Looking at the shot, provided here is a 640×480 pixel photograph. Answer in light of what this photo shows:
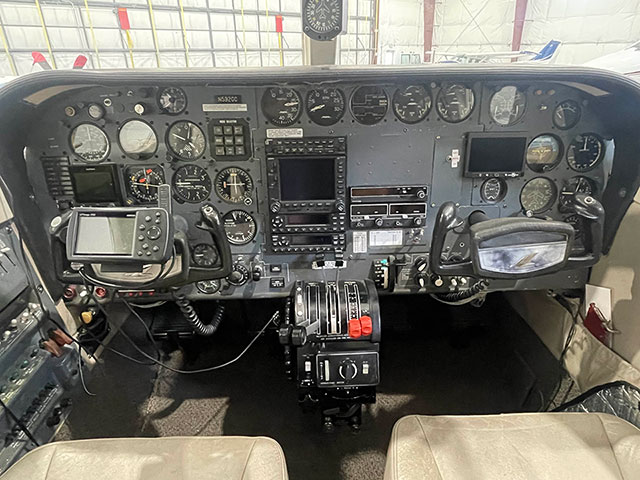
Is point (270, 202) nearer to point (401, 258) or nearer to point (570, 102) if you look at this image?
point (401, 258)

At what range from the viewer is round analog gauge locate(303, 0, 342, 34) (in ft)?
3.99

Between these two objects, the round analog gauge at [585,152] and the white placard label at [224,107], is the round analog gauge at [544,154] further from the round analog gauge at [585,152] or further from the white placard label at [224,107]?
the white placard label at [224,107]

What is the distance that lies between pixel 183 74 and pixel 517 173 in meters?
1.25

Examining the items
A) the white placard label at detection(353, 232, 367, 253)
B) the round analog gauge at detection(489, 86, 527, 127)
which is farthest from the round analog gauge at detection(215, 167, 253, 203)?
the round analog gauge at detection(489, 86, 527, 127)

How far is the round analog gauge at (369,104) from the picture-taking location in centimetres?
138

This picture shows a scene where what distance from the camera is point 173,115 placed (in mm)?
1378

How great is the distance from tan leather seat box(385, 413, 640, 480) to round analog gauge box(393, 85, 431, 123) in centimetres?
104

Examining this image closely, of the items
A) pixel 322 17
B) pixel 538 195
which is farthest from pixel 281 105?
pixel 538 195

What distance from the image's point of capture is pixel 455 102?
139 cm

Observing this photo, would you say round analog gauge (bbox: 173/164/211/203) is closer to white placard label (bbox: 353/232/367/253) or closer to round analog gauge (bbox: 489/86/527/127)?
white placard label (bbox: 353/232/367/253)

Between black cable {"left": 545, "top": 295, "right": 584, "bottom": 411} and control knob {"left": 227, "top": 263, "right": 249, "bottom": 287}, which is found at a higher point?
control knob {"left": 227, "top": 263, "right": 249, "bottom": 287}

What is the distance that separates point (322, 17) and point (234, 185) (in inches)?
26.5

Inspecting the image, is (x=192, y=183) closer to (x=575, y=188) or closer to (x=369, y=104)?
(x=369, y=104)

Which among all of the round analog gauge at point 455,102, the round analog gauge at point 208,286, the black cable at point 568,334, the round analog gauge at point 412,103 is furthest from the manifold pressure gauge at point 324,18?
the black cable at point 568,334
